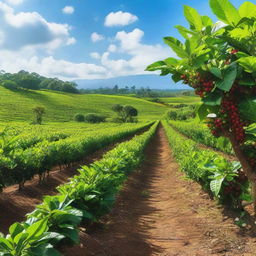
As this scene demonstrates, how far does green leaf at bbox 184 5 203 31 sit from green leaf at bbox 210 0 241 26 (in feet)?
0.57

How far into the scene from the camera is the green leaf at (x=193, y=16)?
2.78m

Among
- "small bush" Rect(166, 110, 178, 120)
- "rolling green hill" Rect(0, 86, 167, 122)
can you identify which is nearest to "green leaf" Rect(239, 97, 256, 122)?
"rolling green hill" Rect(0, 86, 167, 122)

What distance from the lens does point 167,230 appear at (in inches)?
248

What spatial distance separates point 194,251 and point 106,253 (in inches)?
61.1

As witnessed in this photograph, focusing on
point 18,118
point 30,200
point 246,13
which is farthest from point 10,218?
point 18,118

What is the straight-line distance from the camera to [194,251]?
16.0 feet

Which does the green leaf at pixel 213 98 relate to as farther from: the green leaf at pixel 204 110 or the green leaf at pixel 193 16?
the green leaf at pixel 193 16

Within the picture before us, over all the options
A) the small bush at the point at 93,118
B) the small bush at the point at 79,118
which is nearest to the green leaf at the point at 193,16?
the small bush at the point at 93,118

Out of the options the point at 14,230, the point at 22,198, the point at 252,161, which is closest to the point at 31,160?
the point at 22,198

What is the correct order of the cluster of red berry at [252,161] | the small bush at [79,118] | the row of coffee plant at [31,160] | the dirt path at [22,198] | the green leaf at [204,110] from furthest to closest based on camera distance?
the small bush at [79,118]
the row of coffee plant at [31,160]
the dirt path at [22,198]
the cluster of red berry at [252,161]
the green leaf at [204,110]

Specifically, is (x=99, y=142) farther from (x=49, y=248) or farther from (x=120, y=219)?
(x=49, y=248)

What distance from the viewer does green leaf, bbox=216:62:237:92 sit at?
8.65ft

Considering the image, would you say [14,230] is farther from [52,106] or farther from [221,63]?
[52,106]

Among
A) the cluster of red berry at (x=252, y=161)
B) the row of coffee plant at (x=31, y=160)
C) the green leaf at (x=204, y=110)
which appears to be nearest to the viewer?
the green leaf at (x=204, y=110)
